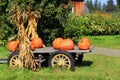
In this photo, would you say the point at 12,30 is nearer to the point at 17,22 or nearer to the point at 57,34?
the point at 57,34

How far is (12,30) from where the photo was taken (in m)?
16.0

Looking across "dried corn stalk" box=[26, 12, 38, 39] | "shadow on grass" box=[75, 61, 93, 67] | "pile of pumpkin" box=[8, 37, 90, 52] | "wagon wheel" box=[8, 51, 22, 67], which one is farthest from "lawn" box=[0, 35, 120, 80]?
"dried corn stalk" box=[26, 12, 38, 39]

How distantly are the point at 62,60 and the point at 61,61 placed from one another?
40mm

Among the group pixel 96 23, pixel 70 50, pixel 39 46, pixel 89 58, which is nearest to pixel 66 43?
pixel 70 50

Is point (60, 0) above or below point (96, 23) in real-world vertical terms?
above

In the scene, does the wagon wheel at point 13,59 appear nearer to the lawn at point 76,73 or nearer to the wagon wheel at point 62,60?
the lawn at point 76,73

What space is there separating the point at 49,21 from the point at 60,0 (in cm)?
91

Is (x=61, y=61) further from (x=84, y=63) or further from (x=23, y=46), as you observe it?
(x=84, y=63)

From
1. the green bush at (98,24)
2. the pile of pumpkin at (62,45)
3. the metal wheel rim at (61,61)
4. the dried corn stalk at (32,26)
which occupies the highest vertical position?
the dried corn stalk at (32,26)

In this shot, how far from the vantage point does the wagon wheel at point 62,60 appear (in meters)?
11.9

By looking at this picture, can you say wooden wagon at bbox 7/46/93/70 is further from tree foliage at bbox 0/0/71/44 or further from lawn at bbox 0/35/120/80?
tree foliage at bbox 0/0/71/44

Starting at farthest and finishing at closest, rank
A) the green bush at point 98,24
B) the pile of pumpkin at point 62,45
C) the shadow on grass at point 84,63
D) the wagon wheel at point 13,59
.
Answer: the green bush at point 98,24 → the shadow on grass at point 84,63 → the pile of pumpkin at point 62,45 → the wagon wheel at point 13,59

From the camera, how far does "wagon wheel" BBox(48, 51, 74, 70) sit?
39.0ft

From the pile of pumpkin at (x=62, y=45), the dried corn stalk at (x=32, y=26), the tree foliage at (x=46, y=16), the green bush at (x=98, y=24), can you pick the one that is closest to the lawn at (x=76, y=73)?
the pile of pumpkin at (x=62, y=45)
